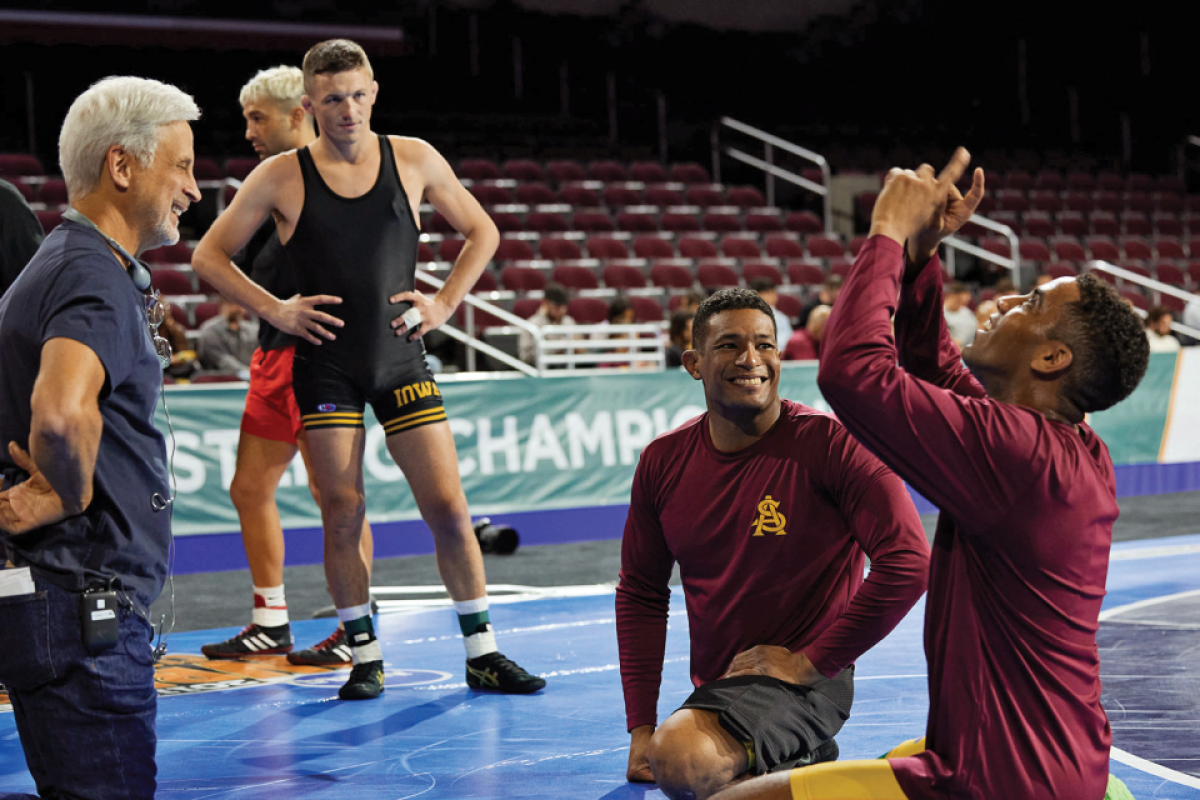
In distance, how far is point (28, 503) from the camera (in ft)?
6.44

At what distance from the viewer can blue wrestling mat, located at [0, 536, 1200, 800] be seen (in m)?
2.98

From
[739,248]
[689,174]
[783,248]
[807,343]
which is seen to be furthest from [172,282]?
[689,174]

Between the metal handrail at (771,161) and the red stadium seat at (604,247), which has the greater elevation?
the metal handrail at (771,161)

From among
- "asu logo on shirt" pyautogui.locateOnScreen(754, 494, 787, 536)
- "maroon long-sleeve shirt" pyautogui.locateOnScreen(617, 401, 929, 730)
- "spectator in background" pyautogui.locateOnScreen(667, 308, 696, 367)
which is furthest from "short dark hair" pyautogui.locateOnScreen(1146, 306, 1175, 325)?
"asu logo on shirt" pyautogui.locateOnScreen(754, 494, 787, 536)

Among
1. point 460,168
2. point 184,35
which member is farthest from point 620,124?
point 184,35

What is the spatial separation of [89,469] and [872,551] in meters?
1.46

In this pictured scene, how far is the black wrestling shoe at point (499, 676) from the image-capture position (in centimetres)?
388

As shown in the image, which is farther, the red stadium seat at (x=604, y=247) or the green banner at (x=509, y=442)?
the red stadium seat at (x=604, y=247)

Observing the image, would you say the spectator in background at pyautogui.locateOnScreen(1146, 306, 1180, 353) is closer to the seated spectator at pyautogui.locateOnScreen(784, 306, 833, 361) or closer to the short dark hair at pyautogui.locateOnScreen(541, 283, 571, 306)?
the seated spectator at pyautogui.locateOnScreen(784, 306, 833, 361)

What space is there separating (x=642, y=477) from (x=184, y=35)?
46.2 feet

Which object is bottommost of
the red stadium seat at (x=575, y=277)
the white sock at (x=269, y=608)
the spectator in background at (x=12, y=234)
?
the white sock at (x=269, y=608)

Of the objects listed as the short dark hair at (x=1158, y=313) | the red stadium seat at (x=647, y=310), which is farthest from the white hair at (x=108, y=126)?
the short dark hair at (x=1158, y=313)

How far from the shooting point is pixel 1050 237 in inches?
606

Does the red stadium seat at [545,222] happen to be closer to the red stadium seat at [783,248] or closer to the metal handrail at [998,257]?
the red stadium seat at [783,248]
